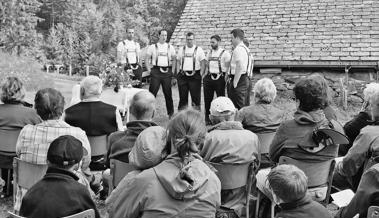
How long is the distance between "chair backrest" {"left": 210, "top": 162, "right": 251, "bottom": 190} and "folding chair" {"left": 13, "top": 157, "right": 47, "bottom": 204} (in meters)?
1.41

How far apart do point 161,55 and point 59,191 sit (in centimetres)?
770

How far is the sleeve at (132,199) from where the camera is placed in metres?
2.85

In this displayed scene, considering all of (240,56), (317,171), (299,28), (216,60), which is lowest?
(317,171)

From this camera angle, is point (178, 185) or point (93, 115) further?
point (93, 115)

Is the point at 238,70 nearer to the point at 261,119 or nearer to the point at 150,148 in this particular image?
the point at 261,119

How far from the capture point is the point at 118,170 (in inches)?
163

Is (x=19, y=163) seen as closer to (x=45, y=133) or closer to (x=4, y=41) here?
(x=45, y=133)

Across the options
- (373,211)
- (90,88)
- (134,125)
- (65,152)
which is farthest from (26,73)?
(373,211)

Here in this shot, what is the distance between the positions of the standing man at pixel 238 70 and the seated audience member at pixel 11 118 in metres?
4.67

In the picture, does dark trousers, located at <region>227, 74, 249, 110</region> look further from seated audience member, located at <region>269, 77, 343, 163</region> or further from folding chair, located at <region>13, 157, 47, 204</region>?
folding chair, located at <region>13, 157, 47, 204</region>

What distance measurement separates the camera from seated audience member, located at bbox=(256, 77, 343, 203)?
4141mm

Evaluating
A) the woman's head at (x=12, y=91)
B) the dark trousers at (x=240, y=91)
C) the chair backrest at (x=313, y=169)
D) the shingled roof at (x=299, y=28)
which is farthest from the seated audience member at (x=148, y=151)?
the shingled roof at (x=299, y=28)

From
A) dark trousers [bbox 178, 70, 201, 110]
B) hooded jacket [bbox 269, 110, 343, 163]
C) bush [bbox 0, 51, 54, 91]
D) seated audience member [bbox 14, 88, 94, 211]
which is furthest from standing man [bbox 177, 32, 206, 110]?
bush [bbox 0, 51, 54, 91]

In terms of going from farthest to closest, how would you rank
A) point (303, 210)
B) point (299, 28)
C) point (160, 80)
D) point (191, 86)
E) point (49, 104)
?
point (299, 28) → point (160, 80) → point (191, 86) → point (49, 104) → point (303, 210)
